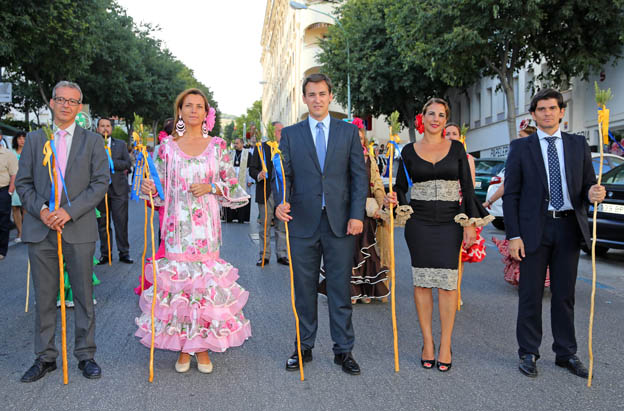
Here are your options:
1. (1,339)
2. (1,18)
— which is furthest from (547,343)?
(1,18)

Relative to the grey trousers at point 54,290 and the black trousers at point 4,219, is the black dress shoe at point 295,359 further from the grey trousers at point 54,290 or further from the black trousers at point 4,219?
the black trousers at point 4,219

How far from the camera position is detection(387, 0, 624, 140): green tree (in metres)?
18.5

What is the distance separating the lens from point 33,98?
3294cm

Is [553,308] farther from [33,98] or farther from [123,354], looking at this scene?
[33,98]

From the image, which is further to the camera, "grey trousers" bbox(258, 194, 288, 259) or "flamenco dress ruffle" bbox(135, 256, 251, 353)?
"grey trousers" bbox(258, 194, 288, 259)

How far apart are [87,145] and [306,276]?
1.88 meters

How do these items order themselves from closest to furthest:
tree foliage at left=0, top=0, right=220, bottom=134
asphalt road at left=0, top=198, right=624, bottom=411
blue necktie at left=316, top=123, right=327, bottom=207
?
asphalt road at left=0, top=198, right=624, bottom=411 → blue necktie at left=316, top=123, right=327, bottom=207 → tree foliage at left=0, top=0, right=220, bottom=134

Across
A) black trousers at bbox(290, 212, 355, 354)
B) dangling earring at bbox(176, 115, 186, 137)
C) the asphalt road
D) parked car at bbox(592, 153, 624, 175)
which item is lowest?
the asphalt road

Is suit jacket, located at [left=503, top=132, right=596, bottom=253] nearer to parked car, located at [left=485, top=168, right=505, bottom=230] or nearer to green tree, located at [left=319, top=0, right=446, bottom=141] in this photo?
parked car, located at [left=485, top=168, right=505, bottom=230]

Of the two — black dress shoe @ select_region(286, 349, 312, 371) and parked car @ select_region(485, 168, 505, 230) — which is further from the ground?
parked car @ select_region(485, 168, 505, 230)

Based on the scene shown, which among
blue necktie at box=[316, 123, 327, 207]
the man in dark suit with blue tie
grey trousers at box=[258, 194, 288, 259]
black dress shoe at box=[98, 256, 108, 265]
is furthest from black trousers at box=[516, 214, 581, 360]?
black dress shoe at box=[98, 256, 108, 265]

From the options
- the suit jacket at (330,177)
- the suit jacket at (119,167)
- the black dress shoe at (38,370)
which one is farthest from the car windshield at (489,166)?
the black dress shoe at (38,370)

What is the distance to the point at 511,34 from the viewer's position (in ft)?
64.6

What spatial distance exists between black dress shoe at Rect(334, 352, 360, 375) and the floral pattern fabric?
2.40ft
